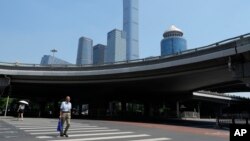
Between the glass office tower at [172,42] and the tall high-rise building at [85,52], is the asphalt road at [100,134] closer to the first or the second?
the glass office tower at [172,42]

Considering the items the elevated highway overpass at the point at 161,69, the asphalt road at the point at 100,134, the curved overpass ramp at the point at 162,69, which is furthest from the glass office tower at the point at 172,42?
the asphalt road at the point at 100,134

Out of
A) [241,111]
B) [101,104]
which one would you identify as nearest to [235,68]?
[241,111]

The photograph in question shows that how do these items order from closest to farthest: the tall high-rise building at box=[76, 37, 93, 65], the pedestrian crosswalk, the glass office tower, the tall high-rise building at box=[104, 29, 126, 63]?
1. the pedestrian crosswalk
2. the glass office tower
3. the tall high-rise building at box=[76, 37, 93, 65]
4. the tall high-rise building at box=[104, 29, 126, 63]

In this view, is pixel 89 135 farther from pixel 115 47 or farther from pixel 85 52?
pixel 115 47

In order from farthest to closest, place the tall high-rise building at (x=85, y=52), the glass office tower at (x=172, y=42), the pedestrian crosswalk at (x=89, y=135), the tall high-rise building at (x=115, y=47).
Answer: the tall high-rise building at (x=115, y=47), the tall high-rise building at (x=85, y=52), the glass office tower at (x=172, y=42), the pedestrian crosswalk at (x=89, y=135)

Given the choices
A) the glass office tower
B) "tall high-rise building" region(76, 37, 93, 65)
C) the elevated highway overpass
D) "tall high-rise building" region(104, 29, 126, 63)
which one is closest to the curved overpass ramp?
the elevated highway overpass

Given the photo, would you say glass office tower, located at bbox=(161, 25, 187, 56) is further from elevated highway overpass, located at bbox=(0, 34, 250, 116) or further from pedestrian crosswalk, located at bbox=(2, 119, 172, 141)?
pedestrian crosswalk, located at bbox=(2, 119, 172, 141)

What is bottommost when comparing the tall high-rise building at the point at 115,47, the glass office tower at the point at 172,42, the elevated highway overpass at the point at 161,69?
the elevated highway overpass at the point at 161,69

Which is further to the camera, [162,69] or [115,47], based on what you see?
[115,47]

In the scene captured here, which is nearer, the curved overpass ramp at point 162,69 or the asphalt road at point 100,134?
the asphalt road at point 100,134

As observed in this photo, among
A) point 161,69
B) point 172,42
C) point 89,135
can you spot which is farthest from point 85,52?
point 89,135

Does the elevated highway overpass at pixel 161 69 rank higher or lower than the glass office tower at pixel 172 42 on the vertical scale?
lower

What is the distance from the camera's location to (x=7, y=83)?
38.8 meters

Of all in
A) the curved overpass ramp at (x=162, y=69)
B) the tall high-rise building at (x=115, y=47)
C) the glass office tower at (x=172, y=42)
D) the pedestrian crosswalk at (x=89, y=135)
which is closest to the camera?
the pedestrian crosswalk at (x=89, y=135)
